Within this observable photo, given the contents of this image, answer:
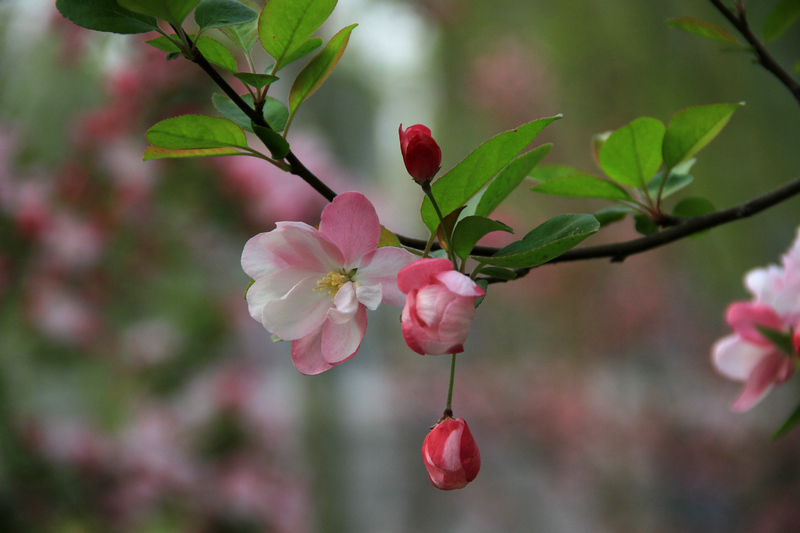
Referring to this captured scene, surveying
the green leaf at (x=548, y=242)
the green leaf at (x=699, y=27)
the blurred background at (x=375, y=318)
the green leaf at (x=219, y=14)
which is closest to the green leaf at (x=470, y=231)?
the green leaf at (x=548, y=242)

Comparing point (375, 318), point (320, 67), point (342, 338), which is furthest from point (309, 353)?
point (375, 318)

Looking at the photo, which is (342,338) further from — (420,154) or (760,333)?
(760,333)

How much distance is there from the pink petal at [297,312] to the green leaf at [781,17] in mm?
327

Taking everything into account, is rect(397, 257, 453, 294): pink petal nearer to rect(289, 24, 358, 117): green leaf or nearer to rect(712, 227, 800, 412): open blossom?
rect(289, 24, 358, 117): green leaf

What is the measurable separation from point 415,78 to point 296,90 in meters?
1.96

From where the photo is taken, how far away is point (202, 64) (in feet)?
0.65

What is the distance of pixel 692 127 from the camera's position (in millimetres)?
286

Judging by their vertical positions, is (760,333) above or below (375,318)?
below

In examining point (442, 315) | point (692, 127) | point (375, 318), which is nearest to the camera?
point (442, 315)

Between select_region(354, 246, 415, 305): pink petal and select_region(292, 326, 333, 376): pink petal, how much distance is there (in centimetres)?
3

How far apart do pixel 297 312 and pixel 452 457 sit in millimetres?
81

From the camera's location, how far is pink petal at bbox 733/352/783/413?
36cm

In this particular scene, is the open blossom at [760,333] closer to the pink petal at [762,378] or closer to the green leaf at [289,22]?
the pink petal at [762,378]

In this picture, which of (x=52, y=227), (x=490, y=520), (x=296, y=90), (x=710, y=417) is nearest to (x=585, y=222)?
(x=296, y=90)
